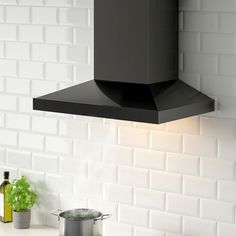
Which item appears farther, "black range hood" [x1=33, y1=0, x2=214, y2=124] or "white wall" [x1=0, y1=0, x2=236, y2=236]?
"white wall" [x1=0, y1=0, x2=236, y2=236]

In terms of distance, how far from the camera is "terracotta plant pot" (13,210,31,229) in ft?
13.5

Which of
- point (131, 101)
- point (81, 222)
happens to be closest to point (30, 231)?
point (81, 222)

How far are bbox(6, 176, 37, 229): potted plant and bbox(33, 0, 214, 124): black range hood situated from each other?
29.4 inches

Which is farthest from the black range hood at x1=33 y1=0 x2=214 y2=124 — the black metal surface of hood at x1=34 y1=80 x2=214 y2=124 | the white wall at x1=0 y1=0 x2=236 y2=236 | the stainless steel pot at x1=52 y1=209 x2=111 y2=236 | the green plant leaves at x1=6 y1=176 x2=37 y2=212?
the green plant leaves at x1=6 y1=176 x2=37 y2=212

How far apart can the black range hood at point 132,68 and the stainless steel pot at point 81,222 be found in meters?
0.58

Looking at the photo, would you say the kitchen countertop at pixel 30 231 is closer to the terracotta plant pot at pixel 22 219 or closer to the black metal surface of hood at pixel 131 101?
the terracotta plant pot at pixel 22 219

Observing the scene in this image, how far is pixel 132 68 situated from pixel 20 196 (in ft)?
3.57

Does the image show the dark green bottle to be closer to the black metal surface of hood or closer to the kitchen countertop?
the kitchen countertop

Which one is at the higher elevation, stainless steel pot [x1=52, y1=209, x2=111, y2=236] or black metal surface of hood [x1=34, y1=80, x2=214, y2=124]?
black metal surface of hood [x1=34, y1=80, x2=214, y2=124]

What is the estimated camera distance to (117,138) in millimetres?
3895

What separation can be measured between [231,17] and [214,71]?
264 mm

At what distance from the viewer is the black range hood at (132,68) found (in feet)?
11.0

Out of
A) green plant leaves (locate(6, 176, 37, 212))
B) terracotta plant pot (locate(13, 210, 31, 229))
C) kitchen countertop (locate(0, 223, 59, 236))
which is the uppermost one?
green plant leaves (locate(6, 176, 37, 212))

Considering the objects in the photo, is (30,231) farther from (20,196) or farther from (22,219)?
(20,196)
